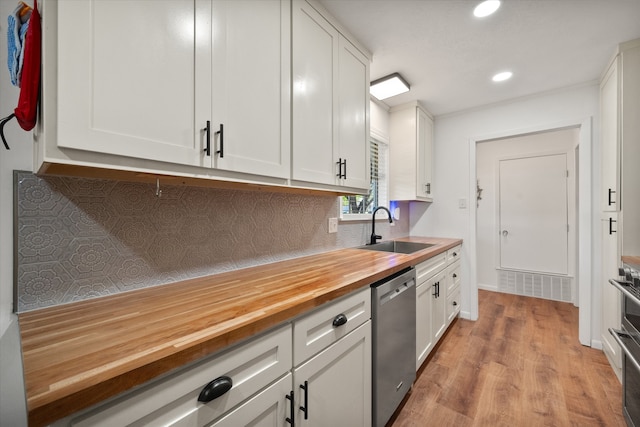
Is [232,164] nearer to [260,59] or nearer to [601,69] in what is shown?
[260,59]

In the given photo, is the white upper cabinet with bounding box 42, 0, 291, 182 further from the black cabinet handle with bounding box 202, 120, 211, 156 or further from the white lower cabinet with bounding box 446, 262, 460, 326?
the white lower cabinet with bounding box 446, 262, 460, 326

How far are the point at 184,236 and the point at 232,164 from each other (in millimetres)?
423

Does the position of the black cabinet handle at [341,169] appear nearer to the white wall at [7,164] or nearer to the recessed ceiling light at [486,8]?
the recessed ceiling light at [486,8]

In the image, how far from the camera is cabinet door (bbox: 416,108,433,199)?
2812mm

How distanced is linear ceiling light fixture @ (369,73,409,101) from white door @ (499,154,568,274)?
2559mm

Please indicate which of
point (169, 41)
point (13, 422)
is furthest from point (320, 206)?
point (13, 422)

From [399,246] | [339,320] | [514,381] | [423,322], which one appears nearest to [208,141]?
[339,320]

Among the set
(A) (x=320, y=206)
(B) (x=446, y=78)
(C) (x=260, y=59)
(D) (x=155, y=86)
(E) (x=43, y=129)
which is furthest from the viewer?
(B) (x=446, y=78)

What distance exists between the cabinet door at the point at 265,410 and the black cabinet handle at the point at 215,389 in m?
0.08

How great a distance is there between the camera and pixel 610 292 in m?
2.02

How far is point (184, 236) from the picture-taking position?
3.91 ft

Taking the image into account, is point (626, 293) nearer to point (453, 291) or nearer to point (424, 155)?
point (453, 291)

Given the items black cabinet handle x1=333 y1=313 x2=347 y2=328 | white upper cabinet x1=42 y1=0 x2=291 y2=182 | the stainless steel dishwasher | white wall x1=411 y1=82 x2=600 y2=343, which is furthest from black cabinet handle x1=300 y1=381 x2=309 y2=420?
white wall x1=411 y1=82 x2=600 y2=343

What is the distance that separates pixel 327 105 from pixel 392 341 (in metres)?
1.36
